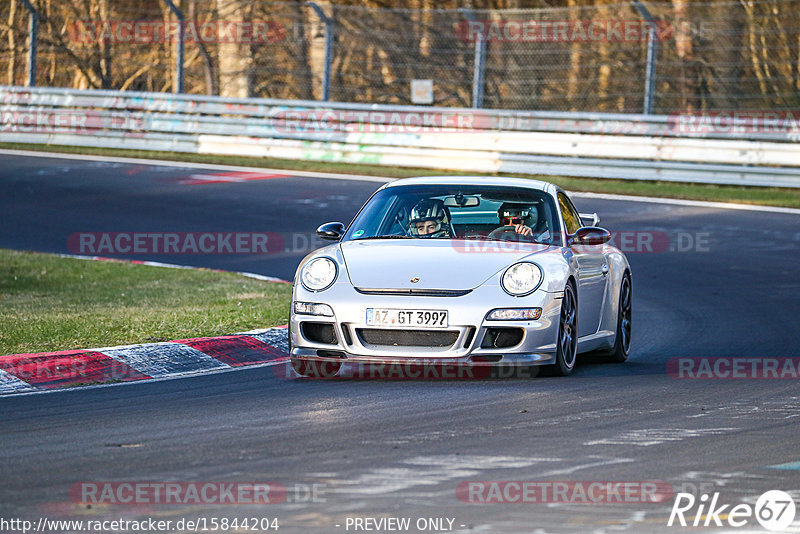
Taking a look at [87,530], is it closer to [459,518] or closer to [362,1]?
[459,518]

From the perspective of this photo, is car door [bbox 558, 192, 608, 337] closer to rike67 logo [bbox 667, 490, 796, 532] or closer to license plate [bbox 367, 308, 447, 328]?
license plate [bbox 367, 308, 447, 328]

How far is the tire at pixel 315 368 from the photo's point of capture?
8.33m

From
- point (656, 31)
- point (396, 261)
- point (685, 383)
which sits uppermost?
point (656, 31)

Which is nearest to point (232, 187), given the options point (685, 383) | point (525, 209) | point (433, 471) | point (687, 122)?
point (687, 122)

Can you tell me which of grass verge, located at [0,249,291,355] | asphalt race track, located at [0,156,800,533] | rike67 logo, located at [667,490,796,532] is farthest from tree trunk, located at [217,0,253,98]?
rike67 logo, located at [667,490,796,532]

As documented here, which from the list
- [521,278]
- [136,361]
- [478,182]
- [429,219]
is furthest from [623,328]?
[136,361]

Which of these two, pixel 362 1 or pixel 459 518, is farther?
pixel 362 1

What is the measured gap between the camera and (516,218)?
29.8 ft

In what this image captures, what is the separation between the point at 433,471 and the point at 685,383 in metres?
3.11

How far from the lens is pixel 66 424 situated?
6574 millimetres

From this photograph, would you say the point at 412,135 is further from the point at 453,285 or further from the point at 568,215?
the point at 453,285

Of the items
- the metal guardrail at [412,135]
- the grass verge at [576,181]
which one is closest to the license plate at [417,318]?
the grass verge at [576,181]

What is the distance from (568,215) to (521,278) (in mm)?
1559

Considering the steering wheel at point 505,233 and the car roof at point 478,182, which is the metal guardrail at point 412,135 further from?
the steering wheel at point 505,233
